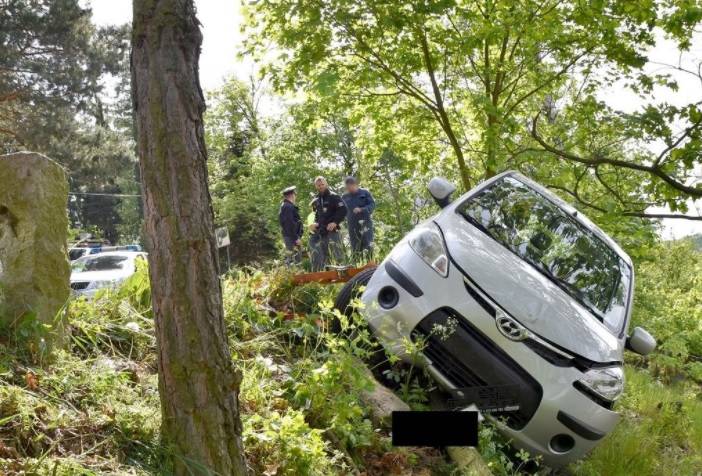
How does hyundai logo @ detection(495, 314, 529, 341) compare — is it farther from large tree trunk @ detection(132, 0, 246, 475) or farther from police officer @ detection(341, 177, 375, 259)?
police officer @ detection(341, 177, 375, 259)

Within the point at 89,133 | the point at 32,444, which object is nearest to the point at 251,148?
the point at 89,133

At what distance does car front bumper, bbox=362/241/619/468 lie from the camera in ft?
14.6

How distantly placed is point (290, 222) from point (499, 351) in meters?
6.81

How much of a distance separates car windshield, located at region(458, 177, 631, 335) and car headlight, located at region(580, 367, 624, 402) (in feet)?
1.60

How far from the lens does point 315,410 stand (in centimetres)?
401

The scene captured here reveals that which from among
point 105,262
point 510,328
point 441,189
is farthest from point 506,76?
point 105,262

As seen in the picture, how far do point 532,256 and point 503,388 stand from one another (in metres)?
1.19

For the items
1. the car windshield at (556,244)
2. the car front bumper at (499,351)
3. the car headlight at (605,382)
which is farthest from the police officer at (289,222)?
the car headlight at (605,382)

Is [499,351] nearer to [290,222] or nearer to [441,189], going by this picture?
[441,189]

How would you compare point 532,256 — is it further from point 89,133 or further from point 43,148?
point 89,133

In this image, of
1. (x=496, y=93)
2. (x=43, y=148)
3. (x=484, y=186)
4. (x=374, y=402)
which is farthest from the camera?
(x=43, y=148)

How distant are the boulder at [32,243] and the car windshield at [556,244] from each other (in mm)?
2978

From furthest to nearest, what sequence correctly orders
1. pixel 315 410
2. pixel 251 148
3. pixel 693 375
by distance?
pixel 251 148 → pixel 693 375 → pixel 315 410

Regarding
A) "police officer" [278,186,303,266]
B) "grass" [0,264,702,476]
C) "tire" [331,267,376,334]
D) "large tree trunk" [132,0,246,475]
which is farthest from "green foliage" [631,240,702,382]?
"large tree trunk" [132,0,246,475]
